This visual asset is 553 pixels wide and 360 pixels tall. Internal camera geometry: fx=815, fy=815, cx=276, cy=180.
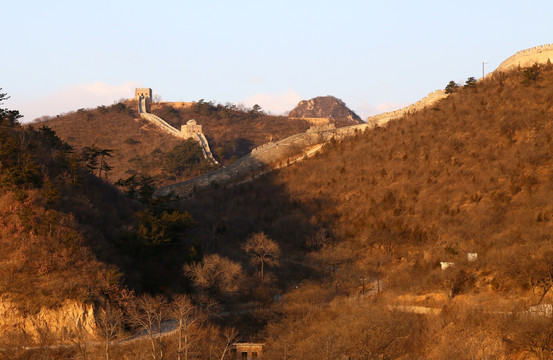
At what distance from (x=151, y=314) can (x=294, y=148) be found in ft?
101

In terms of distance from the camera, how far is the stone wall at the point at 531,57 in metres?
57.2

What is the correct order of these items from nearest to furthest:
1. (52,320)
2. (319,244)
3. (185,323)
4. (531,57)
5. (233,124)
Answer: (185,323) → (52,320) → (319,244) → (531,57) → (233,124)

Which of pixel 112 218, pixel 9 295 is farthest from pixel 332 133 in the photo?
pixel 9 295

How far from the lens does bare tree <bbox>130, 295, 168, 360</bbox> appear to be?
31.3 meters

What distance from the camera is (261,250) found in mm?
43781

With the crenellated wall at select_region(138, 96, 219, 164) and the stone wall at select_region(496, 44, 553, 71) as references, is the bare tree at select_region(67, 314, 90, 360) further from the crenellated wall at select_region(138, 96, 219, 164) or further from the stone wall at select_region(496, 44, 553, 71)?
the crenellated wall at select_region(138, 96, 219, 164)

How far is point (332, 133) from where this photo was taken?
64562 mm

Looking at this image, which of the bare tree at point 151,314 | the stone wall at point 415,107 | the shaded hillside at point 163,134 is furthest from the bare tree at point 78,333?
the shaded hillside at point 163,134

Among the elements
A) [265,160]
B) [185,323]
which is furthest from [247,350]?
[265,160]

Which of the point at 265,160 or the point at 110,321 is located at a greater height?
the point at 265,160

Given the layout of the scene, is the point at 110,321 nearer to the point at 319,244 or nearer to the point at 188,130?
the point at 319,244

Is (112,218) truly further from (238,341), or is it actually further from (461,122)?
(461,122)

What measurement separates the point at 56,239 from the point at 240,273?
9.35 metres

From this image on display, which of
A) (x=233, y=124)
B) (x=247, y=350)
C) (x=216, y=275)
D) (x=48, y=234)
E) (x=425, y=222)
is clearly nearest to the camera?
(x=247, y=350)
